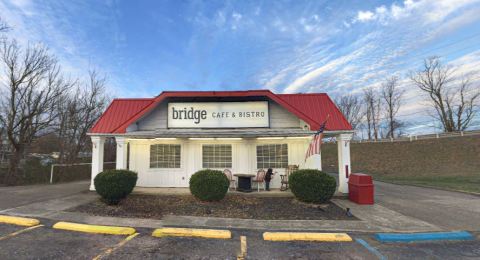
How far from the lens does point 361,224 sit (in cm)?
665

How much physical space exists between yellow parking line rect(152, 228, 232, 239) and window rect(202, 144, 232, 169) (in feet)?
21.7

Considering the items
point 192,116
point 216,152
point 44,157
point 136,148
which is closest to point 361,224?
point 216,152

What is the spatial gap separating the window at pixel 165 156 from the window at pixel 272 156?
4.27 metres

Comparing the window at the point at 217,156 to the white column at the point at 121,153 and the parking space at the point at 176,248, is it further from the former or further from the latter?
the parking space at the point at 176,248

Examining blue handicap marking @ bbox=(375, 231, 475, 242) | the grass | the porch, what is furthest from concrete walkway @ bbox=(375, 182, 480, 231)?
the porch

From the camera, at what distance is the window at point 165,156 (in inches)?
494

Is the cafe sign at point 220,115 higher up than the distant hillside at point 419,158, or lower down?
higher up

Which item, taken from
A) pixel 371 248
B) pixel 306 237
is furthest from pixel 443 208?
pixel 306 237

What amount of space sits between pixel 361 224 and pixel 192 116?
8472 mm

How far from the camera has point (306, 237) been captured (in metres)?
5.51

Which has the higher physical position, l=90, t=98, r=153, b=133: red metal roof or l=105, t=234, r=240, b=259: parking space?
l=90, t=98, r=153, b=133: red metal roof

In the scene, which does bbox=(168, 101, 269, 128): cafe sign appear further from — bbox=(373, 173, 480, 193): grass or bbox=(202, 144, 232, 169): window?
bbox=(373, 173, 480, 193): grass

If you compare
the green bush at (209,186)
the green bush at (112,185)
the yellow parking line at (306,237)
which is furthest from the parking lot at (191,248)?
the green bush at (209,186)

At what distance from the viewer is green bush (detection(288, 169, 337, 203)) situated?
8594 mm
